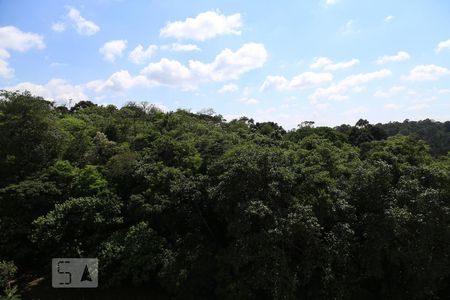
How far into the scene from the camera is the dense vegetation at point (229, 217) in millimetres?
12508

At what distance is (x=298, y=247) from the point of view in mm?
12969

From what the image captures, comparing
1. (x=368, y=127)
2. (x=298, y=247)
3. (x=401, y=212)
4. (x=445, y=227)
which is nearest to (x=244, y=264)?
(x=298, y=247)

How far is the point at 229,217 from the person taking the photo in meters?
13.2

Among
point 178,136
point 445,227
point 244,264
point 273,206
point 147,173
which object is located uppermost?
point 178,136

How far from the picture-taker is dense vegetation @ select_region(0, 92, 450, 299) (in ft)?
41.0

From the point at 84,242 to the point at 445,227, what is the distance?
44.2 ft

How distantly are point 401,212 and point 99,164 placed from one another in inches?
562

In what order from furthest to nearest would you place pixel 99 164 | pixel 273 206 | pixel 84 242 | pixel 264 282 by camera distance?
pixel 99 164
pixel 84 242
pixel 273 206
pixel 264 282

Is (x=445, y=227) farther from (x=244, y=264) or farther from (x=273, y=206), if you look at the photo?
(x=244, y=264)

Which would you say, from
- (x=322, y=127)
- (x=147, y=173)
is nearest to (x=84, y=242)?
(x=147, y=173)

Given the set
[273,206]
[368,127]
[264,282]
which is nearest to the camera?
[264,282]

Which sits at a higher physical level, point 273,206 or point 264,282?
point 273,206

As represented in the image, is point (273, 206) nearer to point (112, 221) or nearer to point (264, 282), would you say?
point (264, 282)

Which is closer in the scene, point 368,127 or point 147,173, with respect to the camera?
point 147,173
